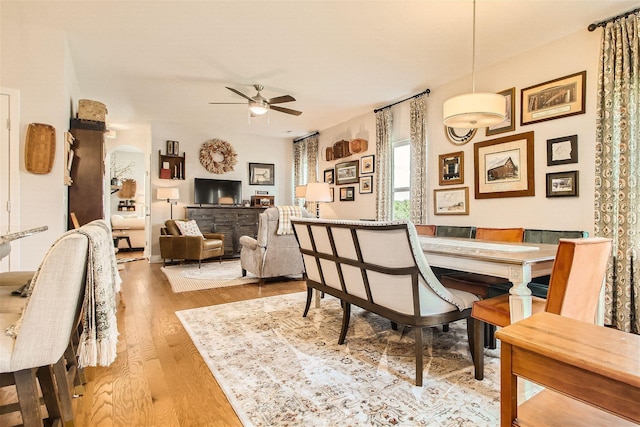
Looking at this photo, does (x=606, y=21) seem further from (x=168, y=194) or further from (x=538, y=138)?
(x=168, y=194)

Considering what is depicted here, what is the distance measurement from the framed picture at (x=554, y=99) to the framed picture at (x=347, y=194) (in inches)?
125

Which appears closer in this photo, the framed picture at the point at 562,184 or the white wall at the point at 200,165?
Answer: the framed picture at the point at 562,184

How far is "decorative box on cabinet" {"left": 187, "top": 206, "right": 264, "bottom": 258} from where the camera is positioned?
22.8 feet

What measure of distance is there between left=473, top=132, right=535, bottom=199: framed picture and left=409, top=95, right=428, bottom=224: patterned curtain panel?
2.51ft

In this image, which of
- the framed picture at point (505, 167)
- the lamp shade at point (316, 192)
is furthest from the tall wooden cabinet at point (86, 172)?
the framed picture at point (505, 167)

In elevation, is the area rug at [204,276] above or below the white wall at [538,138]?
below

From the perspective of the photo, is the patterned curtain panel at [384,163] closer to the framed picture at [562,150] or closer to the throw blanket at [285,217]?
the throw blanket at [285,217]

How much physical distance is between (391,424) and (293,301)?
2.21 meters

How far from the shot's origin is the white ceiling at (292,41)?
283 centimetres

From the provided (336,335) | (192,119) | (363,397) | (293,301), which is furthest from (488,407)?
(192,119)

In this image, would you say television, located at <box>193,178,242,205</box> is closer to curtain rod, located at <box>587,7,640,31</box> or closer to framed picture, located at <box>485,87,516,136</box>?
framed picture, located at <box>485,87,516,136</box>

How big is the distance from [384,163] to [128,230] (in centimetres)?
660

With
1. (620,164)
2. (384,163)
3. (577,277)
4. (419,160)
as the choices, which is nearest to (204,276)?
(384,163)

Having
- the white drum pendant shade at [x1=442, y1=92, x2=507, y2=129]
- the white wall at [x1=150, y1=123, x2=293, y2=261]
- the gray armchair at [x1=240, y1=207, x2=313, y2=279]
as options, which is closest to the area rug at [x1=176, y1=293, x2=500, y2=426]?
the gray armchair at [x1=240, y1=207, x2=313, y2=279]
